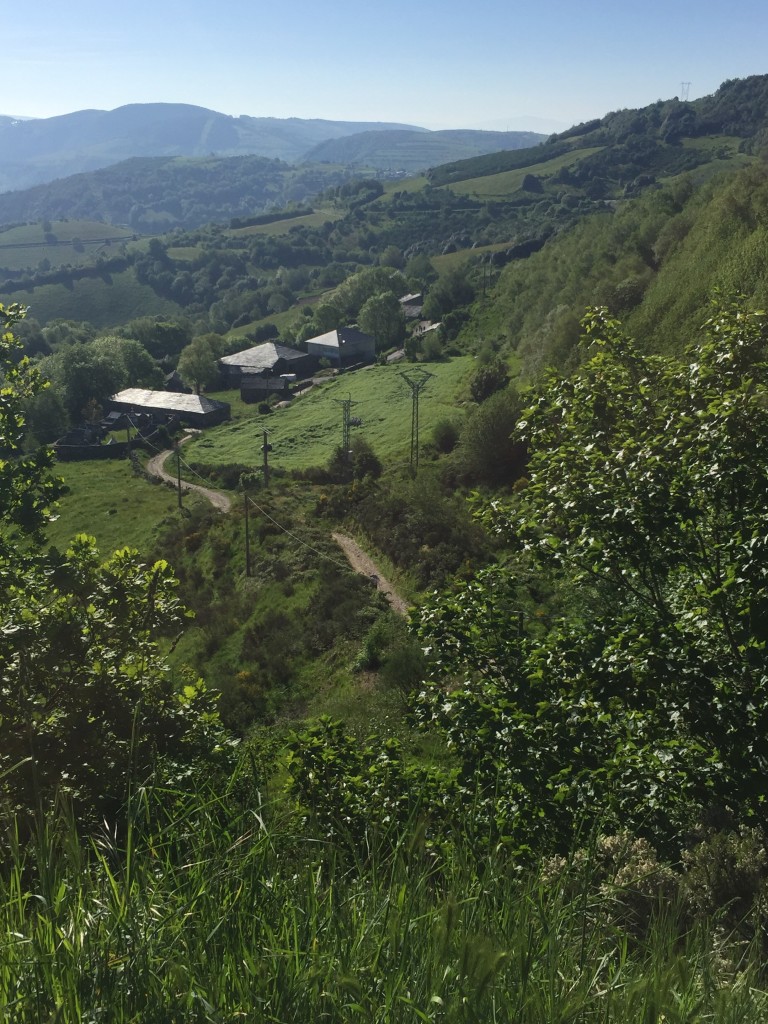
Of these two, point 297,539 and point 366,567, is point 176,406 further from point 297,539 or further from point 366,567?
point 366,567

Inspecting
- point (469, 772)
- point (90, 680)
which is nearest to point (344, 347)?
point (90, 680)

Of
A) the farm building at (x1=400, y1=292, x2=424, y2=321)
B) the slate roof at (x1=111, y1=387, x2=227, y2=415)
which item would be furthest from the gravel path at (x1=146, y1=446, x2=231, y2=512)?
the farm building at (x1=400, y1=292, x2=424, y2=321)

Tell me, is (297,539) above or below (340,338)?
below

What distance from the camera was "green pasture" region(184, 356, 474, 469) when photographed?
6016 cm

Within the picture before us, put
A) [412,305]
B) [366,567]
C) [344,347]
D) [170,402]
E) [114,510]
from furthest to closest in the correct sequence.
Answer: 1. [412,305]
2. [344,347]
3. [170,402]
4. [114,510]
5. [366,567]

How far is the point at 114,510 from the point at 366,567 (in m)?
26.0

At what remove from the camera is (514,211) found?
18938 centimetres

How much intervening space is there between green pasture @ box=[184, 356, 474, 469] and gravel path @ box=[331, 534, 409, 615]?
14.2 meters

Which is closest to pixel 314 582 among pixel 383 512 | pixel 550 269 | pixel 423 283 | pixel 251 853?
pixel 383 512

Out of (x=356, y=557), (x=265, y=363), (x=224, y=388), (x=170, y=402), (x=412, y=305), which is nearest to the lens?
(x=356, y=557)

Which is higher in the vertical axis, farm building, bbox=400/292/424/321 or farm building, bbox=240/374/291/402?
farm building, bbox=400/292/424/321

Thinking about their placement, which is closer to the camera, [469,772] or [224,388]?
[469,772]

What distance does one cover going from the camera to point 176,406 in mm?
87312

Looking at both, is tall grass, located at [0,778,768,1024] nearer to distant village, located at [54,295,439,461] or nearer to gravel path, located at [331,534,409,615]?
gravel path, located at [331,534,409,615]
